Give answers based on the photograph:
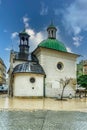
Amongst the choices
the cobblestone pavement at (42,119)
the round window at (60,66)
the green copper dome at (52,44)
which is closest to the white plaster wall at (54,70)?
the round window at (60,66)

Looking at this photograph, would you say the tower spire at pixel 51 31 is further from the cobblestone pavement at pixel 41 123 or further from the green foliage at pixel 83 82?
the cobblestone pavement at pixel 41 123

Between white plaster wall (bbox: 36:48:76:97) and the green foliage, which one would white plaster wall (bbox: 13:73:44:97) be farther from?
the green foliage

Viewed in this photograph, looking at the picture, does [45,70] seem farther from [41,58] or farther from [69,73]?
[69,73]

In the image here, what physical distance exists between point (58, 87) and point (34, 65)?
6.38m

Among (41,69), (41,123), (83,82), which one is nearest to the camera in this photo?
(41,123)

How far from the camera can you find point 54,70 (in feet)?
125

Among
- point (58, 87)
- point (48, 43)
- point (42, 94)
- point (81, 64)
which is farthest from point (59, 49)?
point (81, 64)

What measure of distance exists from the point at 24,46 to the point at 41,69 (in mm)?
7592

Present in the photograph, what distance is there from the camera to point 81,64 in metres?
81.0

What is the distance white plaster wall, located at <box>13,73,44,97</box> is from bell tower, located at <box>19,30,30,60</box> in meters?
6.56

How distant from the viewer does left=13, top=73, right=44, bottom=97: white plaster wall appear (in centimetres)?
3375

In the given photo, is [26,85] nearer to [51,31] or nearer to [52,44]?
[52,44]

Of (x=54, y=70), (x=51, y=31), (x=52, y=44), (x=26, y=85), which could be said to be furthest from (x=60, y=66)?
(x=51, y=31)

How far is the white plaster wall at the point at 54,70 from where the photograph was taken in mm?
37094
